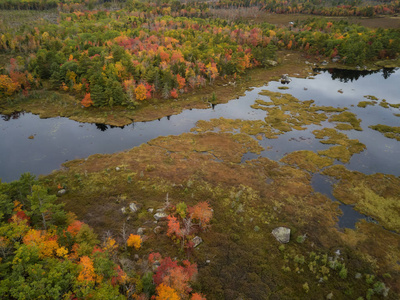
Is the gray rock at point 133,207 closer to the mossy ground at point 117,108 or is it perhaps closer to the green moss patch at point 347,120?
the mossy ground at point 117,108

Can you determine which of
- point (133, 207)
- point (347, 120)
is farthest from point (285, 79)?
point (133, 207)

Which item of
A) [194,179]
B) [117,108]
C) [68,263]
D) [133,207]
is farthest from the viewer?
[117,108]

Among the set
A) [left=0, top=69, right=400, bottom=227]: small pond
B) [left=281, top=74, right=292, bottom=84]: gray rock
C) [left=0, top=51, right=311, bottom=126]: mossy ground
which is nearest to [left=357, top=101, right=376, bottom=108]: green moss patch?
[left=0, top=69, right=400, bottom=227]: small pond

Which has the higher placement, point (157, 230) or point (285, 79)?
point (285, 79)

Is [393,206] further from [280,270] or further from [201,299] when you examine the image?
[201,299]

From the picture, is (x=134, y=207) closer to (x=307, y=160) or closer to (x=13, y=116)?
(x=307, y=160)

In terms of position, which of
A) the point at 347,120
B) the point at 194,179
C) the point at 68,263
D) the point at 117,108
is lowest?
the point at 194,179

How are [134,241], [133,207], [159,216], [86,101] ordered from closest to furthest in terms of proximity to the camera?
[134,241] < [159,216] < [133,207] < [86,101]
